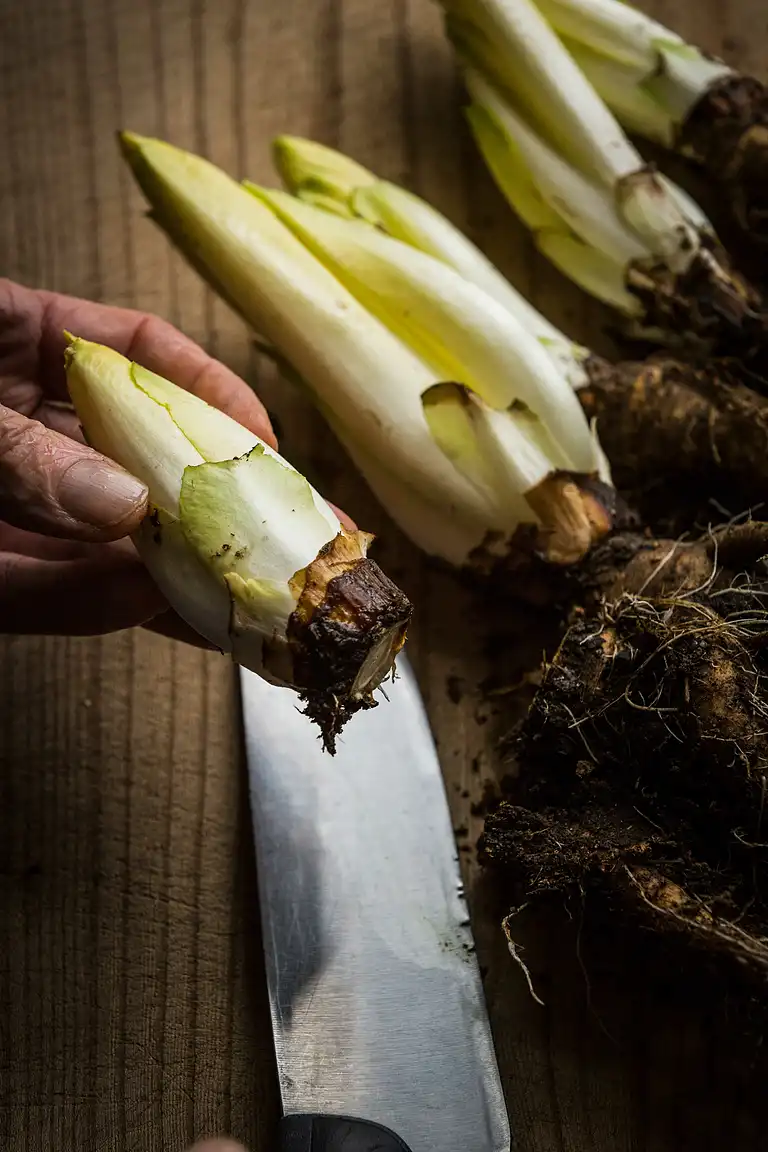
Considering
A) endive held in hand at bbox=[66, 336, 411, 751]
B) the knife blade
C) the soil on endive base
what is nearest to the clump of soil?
the knife blade

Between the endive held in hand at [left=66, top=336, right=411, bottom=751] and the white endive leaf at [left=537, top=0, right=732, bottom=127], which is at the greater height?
the white endive leaf at [left=537, top=0, right=732, bottom=127]

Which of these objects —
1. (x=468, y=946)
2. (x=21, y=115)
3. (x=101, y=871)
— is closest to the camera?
(x=468, y=946)

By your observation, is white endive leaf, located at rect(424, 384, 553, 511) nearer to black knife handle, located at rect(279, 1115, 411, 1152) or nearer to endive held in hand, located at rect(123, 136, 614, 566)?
endive held in hand, located at rect(123, 136, 614, 566)

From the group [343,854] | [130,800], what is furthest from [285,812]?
[130,800]

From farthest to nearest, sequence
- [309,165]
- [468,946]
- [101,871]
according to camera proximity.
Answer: [309,165] < [101,871] < [468,946]

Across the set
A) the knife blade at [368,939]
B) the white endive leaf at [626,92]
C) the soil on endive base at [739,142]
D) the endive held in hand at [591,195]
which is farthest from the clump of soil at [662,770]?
the white endive leaf at [626,92]

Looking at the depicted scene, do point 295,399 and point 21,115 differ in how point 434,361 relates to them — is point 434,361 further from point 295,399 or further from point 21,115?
point 21,115

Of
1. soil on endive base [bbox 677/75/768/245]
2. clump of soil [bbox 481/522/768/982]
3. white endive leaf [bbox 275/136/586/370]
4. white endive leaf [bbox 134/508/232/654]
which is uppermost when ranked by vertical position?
soil on endive base [bbox 677/75/768/245]

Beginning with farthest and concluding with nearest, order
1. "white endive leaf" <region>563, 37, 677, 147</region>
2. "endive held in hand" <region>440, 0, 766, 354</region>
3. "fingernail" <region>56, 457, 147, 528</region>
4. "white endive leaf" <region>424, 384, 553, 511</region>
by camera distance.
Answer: "white endive leaf" <region>563, 37, 677, 147</region> < "endive held in hand" <region>440, 0, 766, 354</region> < "white endive leaf" <region>424, 384, 553, 511</region> < "fingernail" <region>56, 457, 147, 528</region>
